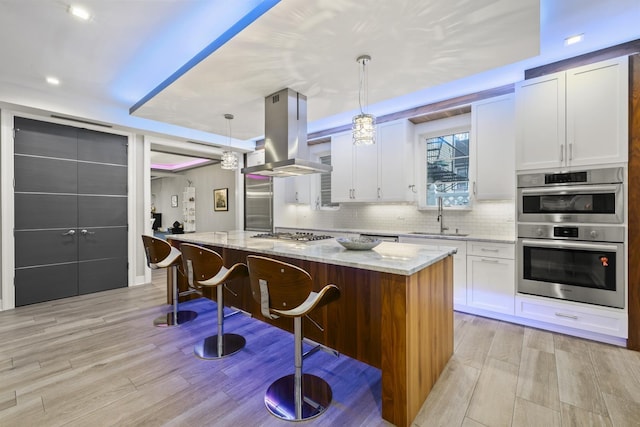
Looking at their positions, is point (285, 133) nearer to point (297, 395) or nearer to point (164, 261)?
point (164, 261)

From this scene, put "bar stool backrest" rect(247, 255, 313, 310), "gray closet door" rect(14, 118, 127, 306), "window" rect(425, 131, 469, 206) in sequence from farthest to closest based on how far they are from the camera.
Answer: "window" rect(425, 131, 469, 206), "gray closet door" rect(14, 118, 127, 306), "bar stool backrest" rect(247, 255, 313, 310)

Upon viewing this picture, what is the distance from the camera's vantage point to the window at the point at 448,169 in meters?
3.87

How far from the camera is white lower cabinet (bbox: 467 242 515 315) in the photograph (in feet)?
9.78

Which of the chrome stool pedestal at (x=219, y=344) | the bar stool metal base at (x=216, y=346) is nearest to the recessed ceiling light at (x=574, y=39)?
the chrome stool pedestal at (x=219, y=344)

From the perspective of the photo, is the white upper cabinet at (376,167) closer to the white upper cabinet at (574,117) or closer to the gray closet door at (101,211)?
the white upper cabinet at (574,117)

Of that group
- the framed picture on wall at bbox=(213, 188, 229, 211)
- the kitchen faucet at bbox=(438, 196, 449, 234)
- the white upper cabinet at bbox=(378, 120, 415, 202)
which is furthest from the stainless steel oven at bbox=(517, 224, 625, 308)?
the framed picture on wall at bbox=(213, 188, 229, 211)

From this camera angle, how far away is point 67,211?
4016 mm

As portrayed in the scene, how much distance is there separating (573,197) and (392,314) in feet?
7.98

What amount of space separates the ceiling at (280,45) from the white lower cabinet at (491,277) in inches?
72.9

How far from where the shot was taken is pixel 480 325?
2.98 meters

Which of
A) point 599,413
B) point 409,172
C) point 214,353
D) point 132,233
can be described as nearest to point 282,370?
point 214,353

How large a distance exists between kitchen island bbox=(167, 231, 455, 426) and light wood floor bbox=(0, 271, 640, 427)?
0.17m

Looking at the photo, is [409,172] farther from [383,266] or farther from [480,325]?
[383,266]

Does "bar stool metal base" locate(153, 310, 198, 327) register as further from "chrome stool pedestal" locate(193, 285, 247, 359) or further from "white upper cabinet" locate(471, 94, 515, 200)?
"white upper cabinet" locate(471, 94, 515, 200)
